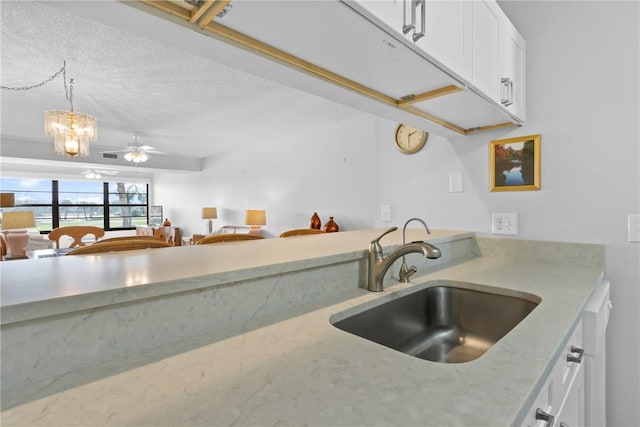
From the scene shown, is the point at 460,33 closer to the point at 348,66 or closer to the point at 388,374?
the point at 348,66

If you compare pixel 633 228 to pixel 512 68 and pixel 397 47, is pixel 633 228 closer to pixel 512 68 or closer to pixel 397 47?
pixel 512 68

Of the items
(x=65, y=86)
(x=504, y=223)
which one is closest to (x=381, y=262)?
(x=504, y=223)

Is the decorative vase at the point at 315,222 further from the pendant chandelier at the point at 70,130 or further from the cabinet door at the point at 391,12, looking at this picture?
the cabinet door at the point at 391,12

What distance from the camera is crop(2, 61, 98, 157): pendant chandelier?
2.78 meters

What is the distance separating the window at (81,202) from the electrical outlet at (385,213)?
820 centimetres

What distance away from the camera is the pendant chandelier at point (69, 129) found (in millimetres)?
2783

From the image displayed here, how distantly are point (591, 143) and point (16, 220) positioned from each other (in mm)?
5408

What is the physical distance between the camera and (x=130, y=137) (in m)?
5.00

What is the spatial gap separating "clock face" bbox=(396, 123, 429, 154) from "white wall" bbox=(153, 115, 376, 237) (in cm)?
143

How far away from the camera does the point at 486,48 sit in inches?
51.7

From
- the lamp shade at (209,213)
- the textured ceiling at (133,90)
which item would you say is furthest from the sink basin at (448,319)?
the lamp shade at (209,213)

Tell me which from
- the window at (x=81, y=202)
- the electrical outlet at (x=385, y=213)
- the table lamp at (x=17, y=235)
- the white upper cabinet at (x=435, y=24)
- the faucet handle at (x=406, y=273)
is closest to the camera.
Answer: the white upper cabinet at (x=435, y=24)

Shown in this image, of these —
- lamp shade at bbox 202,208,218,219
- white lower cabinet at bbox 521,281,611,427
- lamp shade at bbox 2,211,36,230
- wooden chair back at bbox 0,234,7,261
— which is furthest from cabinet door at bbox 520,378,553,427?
lamp shade at bbox 202,208,218,219

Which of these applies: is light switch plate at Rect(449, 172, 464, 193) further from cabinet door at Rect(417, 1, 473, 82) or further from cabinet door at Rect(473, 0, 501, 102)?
cabinet door at Rect(417, 1, 473, 82)
